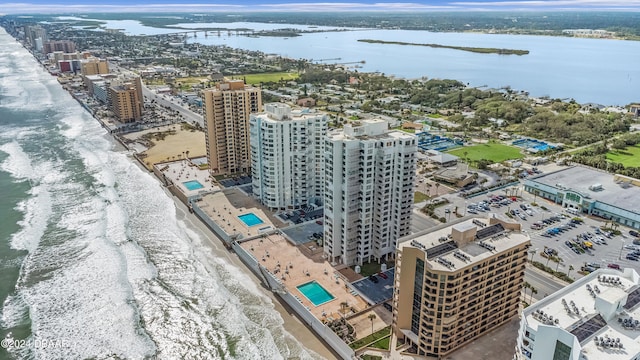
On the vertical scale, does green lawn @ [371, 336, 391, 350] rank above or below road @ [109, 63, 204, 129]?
below

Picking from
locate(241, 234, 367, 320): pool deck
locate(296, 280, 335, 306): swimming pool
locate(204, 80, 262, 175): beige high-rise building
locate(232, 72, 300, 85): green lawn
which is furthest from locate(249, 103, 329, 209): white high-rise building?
locate(232, 72, 300, 85): green lawn

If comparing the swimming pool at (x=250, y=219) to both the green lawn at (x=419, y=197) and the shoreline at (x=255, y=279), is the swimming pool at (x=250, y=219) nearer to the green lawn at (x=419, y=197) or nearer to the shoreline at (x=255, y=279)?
the shoreline at (x=255, y=279)

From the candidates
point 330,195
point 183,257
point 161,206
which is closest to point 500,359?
point 330,195

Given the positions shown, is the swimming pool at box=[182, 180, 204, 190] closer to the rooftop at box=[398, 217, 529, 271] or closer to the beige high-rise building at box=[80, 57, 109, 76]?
the rooftop at box=[398, 217, 529, 271]

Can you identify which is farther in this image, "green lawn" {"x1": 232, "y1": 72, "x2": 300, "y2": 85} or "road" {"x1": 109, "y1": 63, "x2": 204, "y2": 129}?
"green lawn" {"x1": 232, "y1": 72, "x2": 300, "y2": 85}

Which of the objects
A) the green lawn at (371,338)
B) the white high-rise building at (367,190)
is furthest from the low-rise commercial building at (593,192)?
the green lawn at (371,338)

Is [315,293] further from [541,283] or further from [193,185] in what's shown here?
[193,185]
